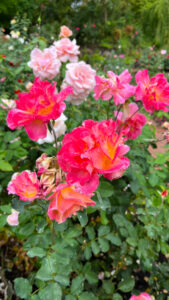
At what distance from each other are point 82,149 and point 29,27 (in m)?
2.06

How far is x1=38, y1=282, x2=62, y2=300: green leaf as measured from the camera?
23.5 inches

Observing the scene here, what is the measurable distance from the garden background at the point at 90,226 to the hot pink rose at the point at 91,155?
156mm

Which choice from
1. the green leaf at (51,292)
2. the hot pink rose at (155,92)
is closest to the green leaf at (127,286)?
the green leaf at (51,292)

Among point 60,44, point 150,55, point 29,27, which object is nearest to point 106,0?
point 150,55

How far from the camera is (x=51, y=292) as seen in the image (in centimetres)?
61

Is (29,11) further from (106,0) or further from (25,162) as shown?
(106,0)

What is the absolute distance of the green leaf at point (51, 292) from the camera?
1.96ft

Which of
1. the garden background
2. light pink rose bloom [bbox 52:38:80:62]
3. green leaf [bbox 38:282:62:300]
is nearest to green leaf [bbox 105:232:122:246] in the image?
the garden background

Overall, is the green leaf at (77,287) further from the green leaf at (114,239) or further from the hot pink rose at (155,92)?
the hot pink rose at (155,92)

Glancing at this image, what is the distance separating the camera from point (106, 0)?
5.96 m

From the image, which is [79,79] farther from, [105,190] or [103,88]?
[105,190]

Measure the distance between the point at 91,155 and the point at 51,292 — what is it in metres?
0.42

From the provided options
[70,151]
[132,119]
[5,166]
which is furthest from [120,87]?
[5,166]

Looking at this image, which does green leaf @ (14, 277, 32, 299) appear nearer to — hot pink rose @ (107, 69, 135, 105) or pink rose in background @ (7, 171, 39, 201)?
pink rose in background @ (7, 171, 39, 201)
